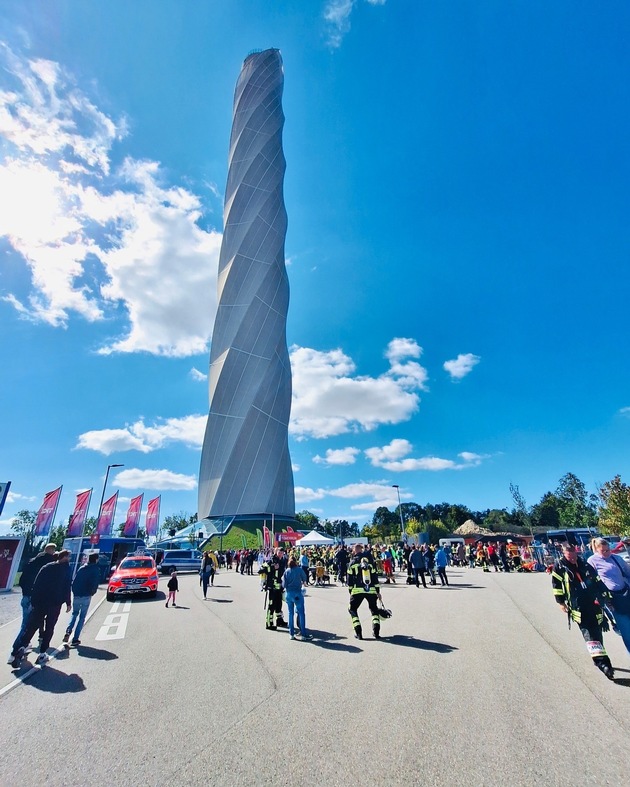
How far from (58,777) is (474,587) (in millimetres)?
15504

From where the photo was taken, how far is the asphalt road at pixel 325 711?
318 centimetres

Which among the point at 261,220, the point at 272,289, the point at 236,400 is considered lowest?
Result: the point at 236,400

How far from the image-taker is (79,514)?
28.4 metres

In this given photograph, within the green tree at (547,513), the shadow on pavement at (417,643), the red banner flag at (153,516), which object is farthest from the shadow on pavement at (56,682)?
the green tree at (547,513)

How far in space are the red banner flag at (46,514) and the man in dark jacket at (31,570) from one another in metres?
22.6

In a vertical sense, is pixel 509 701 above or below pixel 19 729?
above

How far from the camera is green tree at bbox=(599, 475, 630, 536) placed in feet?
135

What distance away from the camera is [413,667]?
563 centimetres

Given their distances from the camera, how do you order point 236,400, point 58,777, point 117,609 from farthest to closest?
point 236,400 → point 117,609 → point 58,777

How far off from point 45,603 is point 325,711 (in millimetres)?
5433

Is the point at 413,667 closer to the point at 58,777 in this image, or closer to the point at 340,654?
the point at 340,654

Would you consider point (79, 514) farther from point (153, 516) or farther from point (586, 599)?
point (586, 599)

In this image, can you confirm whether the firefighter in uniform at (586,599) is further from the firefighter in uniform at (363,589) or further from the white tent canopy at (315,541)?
the white tent canopy at (315,541)

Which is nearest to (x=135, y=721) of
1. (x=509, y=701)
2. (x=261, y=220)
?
(x=509, y=701)
